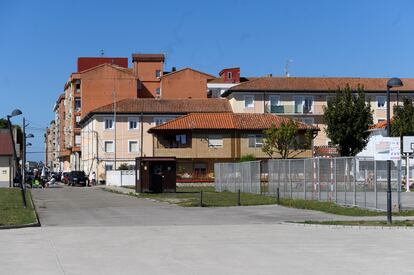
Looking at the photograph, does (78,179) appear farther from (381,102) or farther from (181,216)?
(181,216)

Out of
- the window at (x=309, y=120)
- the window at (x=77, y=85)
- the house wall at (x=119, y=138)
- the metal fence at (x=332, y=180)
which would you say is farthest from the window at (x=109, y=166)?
the metal fence at (x=332, y=180)

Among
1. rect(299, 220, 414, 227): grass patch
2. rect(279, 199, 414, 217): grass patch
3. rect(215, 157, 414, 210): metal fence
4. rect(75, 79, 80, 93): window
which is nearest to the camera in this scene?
rect(299, 220, 414, 227): grass patch

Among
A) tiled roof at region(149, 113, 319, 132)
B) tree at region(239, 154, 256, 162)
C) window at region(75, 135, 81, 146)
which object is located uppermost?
tiled roof at region(149, 113, 319, 132)

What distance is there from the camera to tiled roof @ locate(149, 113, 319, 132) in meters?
74.9

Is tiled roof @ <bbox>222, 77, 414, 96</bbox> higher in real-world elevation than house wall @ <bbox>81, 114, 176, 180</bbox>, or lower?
higher

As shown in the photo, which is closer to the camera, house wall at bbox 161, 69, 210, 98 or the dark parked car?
the dark parked car

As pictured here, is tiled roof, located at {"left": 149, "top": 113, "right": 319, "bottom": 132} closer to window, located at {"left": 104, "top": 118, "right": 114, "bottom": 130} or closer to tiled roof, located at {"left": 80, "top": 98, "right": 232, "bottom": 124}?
tiled roof, located at {"left": 80, "top": 98, "right": 232, "bottom": 124}

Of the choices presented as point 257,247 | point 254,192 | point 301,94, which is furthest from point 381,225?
point 301,94

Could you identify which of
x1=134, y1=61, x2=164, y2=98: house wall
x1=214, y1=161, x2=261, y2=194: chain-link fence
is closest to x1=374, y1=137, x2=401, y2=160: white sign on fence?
x1=214, y1=161, x2=261, y2=194: chain-link fence

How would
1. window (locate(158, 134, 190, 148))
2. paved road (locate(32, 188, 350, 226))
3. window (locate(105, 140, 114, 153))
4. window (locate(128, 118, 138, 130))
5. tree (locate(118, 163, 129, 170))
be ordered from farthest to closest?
window (locate(105, 140, 114, 153)), window (locate(128, 118, 138, 130)), tree (locate(118, 163, 129, 170)), window (locate(158, 134, 190, 148)), paved road (locate(32, 188, 350, 226))

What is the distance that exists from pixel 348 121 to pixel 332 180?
114 ft

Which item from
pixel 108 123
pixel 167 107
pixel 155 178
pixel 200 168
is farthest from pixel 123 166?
pixel 155 178

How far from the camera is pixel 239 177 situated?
161 ft

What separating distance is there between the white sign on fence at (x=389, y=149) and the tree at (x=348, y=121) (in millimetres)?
44805
